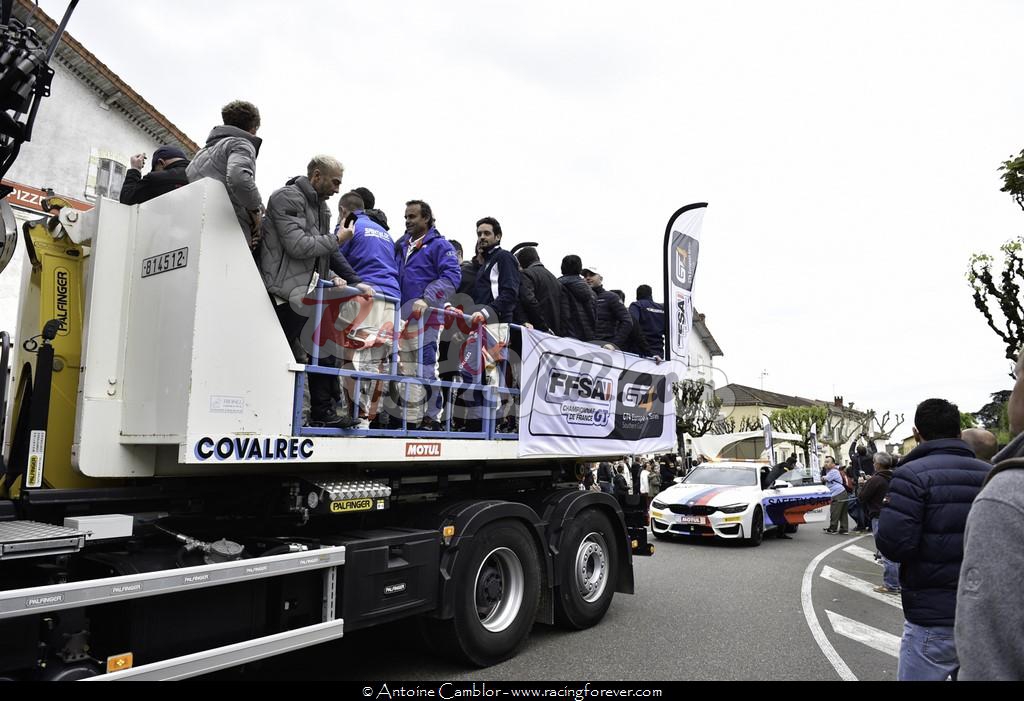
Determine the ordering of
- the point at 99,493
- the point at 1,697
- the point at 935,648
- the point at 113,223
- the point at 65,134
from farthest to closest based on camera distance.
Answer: the point at 65,134
the point at 113,223
the point at 99,493
the point at 935,648
the point at 1,697

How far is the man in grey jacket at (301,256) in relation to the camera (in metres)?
4.38

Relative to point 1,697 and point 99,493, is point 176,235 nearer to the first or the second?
point 99,493

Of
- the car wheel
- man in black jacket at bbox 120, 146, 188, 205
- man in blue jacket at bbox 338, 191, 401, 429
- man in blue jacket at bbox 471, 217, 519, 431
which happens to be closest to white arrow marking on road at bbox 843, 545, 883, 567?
the car wheel

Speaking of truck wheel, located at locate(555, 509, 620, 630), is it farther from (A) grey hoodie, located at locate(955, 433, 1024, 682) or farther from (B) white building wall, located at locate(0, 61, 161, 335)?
(B) white building wall, located at locate(0, 61, 161, 335)

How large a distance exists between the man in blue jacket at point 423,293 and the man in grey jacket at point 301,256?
74 cm

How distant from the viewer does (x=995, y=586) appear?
1.64 meters

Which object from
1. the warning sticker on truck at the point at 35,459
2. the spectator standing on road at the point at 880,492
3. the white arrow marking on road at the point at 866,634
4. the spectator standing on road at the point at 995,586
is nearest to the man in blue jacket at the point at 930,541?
the spectator standing on road at the point at 995,586

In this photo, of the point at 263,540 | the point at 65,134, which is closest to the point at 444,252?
the point at 263,540

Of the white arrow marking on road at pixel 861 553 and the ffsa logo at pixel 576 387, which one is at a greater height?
the ffsa logo at pixel 576 387

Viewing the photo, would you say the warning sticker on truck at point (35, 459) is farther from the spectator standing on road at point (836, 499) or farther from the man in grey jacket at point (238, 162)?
the spectator standing on road at point (836, 499)

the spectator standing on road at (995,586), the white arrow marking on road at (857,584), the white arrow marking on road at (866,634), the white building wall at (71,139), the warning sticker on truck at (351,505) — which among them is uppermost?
the white building wall at (71,139)

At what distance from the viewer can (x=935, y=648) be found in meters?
3.45

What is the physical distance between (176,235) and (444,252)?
2272mm

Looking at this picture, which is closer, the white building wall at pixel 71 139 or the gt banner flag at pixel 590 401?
the gt banner flag at pixel 590 401
